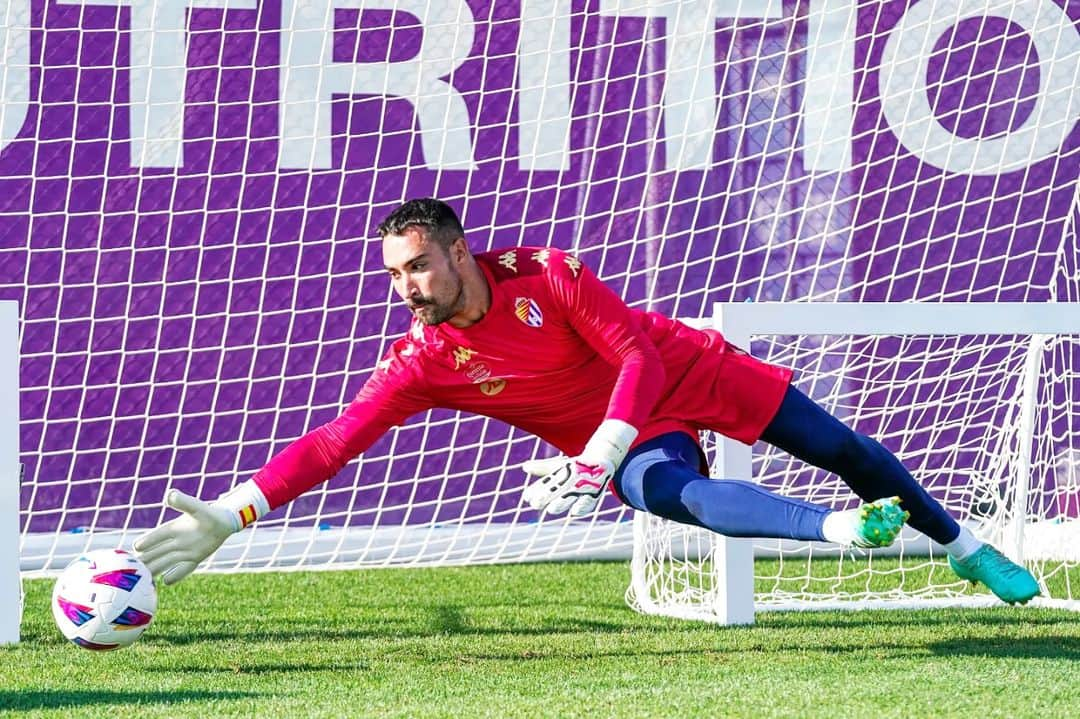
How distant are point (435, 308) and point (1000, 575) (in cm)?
183

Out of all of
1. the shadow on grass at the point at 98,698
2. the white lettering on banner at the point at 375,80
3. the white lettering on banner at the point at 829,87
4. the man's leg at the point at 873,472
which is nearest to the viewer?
the shadow on grass at the point at 98,698

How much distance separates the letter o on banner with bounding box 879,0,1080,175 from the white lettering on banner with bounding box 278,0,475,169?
2.17m

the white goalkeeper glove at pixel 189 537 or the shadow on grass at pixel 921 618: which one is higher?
the white goalkeeper glove at pixel 189 537

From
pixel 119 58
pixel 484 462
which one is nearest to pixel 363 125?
pixel 119 58

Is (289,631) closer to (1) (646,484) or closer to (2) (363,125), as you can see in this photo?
(1) (646,484)

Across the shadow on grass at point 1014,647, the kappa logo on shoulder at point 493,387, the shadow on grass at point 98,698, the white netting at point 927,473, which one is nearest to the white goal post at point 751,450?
the white netting at point 927,473

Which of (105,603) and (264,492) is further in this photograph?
(264,492)

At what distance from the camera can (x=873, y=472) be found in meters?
4.60

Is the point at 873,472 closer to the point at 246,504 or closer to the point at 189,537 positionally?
the point at 246,504

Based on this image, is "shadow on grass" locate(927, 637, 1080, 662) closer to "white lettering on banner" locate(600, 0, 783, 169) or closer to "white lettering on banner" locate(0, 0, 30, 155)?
"white lettering on banner" locate(600, 0, 783, 169)

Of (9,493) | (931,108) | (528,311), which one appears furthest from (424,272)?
(931,108)

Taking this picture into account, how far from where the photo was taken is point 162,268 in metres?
7.68

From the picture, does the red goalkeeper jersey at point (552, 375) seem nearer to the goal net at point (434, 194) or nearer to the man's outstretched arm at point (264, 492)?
the man's outstretched arm at point (264, 492)

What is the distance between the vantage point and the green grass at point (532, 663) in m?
3.75
